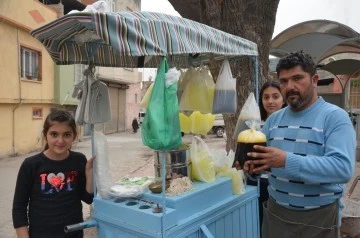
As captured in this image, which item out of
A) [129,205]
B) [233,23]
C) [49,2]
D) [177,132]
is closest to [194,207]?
[129,205]

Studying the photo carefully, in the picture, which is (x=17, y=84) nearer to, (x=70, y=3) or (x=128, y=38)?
(x=70, y=3)

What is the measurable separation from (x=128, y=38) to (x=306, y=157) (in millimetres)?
1139

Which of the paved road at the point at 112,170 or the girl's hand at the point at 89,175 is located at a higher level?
the girl's hand at the point at 89,175

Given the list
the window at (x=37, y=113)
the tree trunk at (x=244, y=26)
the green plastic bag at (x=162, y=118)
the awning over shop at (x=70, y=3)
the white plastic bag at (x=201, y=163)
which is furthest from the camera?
the awning over shop at (x=70, y=3)

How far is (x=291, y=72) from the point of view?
1.84 m

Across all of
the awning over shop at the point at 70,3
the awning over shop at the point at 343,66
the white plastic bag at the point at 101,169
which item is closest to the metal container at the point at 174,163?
the white plastic bag at the point at 101,169

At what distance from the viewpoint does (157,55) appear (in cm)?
200

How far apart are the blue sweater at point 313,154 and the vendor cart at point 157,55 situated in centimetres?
60

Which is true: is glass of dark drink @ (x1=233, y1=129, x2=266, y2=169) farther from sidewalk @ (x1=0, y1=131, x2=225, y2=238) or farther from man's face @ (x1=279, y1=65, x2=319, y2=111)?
sidewalk @ (x1=0, y1=131, x2=225, y2=238)

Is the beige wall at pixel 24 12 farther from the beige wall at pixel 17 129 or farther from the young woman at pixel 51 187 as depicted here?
the young woman at pixel 51 187

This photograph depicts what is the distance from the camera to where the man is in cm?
165

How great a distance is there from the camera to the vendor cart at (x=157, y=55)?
1868 millimetres

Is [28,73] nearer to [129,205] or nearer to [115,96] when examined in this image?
[115,96]

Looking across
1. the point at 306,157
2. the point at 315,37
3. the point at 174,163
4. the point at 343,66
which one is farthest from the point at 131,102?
the point at 306,157
